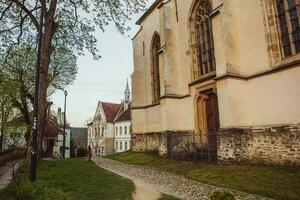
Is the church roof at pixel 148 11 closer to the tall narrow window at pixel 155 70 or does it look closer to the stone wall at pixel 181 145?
the tall narrow window at pixel 155 70

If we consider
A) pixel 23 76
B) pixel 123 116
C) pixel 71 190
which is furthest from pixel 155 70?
pixel 123 116

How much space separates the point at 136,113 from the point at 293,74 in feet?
49.6

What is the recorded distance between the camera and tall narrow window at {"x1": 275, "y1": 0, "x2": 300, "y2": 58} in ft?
40.4

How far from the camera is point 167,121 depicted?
1808 cm

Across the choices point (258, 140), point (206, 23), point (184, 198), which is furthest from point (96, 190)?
point (206, 23)

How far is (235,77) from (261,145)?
3.55 m

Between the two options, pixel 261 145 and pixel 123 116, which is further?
pixel 123 116

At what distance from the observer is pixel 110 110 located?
55500mm

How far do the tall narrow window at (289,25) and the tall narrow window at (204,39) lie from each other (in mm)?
4578

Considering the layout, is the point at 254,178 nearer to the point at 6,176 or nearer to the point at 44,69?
the point at 44,69

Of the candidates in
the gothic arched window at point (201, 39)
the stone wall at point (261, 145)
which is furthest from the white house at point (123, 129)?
the stone wall at point (261, 145)

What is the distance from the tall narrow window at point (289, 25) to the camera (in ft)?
40.4

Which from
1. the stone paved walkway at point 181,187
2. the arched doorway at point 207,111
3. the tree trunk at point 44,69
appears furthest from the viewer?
the arched doorway at point 207,111

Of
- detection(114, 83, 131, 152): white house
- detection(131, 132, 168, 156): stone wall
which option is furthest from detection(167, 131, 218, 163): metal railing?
detection(114, 83, 131, 152): white house
